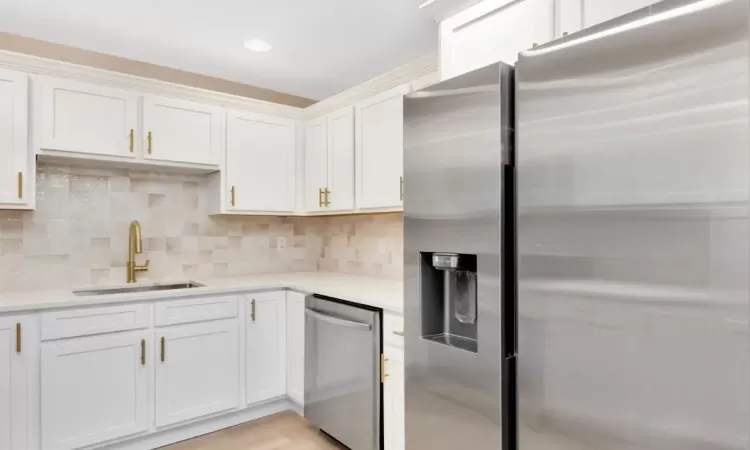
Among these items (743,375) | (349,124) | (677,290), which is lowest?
(743,375)

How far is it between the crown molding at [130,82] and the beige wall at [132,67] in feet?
0.91

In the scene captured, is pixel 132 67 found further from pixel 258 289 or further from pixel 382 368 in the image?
pixel 382 368

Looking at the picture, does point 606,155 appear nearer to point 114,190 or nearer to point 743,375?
point 743,375

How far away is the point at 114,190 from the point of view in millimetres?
2885

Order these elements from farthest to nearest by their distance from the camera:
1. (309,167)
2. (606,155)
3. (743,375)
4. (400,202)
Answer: (309,167), (400,202), (606,155), (743,375)

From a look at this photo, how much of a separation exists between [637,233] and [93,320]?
2.49 meters

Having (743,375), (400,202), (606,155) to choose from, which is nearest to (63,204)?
(400,202)

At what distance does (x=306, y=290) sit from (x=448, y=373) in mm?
1462

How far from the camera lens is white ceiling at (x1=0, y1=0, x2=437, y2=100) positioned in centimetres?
214

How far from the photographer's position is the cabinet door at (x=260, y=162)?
307 cm

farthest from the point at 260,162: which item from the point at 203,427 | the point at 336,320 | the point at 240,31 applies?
the point at 203,427

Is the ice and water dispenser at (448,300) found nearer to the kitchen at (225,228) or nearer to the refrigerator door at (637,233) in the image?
the kitchen at (225,228)

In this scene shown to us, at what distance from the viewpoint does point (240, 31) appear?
2387 mm

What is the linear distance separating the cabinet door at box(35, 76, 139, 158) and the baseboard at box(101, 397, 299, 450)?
164 cm
